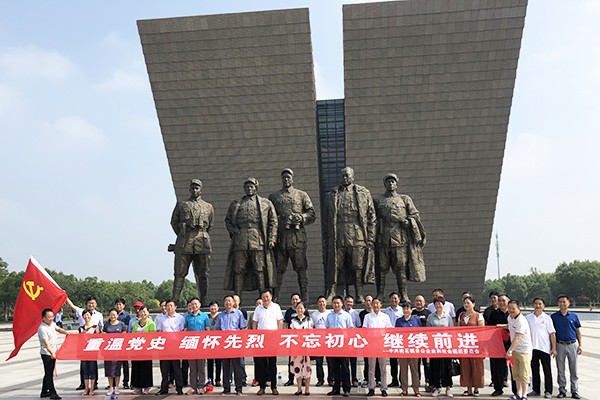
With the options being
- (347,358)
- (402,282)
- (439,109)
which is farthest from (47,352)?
(439,109)

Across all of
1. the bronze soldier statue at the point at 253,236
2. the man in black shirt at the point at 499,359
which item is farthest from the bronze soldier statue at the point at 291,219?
the man in black shirt at the point at 499,359

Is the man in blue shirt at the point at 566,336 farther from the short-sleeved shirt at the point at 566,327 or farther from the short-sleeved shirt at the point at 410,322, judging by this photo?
the short-sleeved shirt at the point at 410,322

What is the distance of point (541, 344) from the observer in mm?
6719

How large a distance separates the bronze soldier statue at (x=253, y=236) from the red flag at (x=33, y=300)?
361 centimetres

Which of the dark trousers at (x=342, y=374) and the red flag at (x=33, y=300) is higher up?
the red flag at (x=33, y=300)

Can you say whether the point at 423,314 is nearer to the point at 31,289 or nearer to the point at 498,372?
the point at 498,372

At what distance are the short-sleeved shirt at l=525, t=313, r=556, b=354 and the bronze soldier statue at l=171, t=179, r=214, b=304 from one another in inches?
260

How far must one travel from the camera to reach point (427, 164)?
2578 centimetres

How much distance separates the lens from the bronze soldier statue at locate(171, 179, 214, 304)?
1084 cm

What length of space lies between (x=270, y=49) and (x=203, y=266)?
16.1 metres

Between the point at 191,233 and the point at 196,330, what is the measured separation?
13.5ft

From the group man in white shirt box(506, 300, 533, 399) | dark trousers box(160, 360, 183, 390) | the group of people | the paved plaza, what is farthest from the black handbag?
dark trousers box(160, 360, 183, 390)

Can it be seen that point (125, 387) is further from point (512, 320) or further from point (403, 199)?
point (403, 199)

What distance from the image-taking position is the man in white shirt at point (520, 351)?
6.01 metres
